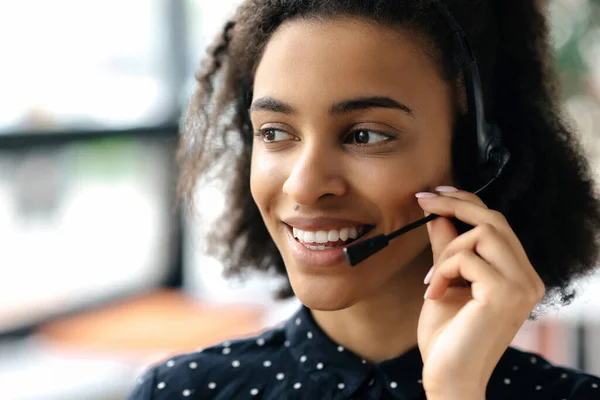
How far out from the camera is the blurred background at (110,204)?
2.69 meters

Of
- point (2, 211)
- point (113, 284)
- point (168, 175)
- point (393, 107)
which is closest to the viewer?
point (393, 107)

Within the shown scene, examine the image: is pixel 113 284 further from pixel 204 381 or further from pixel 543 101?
pixel 543 101

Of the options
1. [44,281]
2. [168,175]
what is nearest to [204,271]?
[168,175]

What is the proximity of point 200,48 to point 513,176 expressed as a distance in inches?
98.1

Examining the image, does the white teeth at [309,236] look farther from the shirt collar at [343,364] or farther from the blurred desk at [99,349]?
the blurred desk at [99,349]

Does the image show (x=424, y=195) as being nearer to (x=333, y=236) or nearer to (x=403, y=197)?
(x=403, y=197)

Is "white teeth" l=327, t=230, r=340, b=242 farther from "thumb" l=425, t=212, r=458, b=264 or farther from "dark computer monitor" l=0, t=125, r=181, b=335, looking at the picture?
"dark computer monitor" l=0, t=125, r=181, b=335

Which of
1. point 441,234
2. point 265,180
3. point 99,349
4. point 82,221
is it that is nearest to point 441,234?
point 441,234

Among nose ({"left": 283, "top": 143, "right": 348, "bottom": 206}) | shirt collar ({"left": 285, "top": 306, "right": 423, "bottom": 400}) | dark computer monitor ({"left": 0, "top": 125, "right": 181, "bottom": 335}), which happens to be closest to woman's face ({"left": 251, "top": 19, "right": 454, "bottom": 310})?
nose ({"left": 283, "top": 143, "right": 348, "bottom": 206})

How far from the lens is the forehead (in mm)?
996

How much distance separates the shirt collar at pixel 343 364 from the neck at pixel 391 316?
0.9 inches

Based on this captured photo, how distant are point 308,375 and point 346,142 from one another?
37 centimetres

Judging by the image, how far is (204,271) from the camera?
A: 351 cm

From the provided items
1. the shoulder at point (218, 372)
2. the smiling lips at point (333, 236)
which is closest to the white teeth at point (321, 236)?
the smiling lips at point (333, 236)
